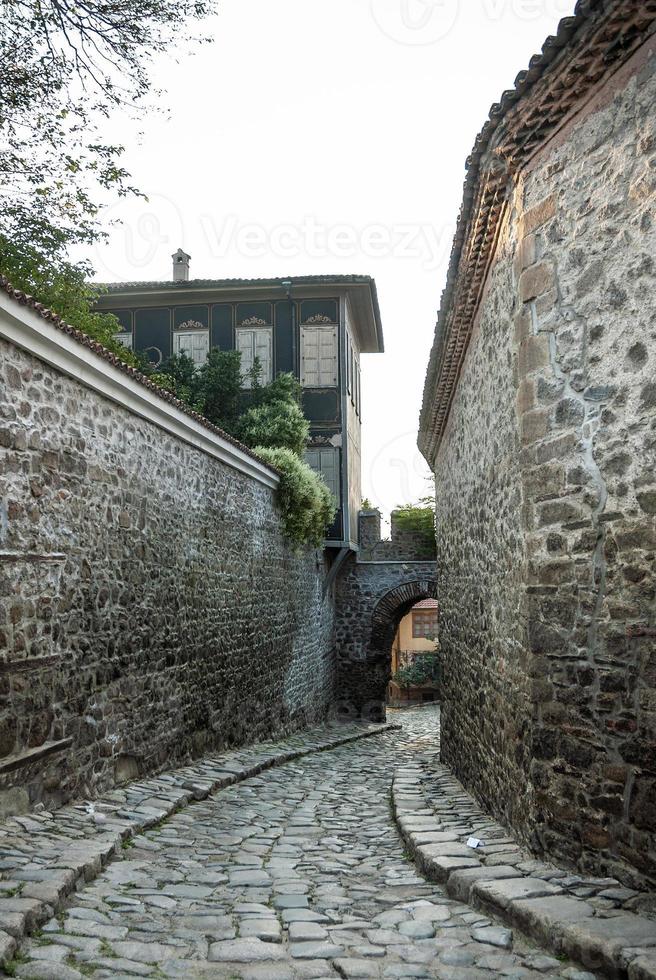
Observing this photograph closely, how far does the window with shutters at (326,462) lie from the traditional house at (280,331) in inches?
0.9

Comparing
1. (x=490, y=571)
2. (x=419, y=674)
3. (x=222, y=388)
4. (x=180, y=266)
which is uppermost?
(x=180, y=266)

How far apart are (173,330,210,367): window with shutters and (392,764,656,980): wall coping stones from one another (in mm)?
13565

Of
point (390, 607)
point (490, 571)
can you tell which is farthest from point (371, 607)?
point (490, 571)

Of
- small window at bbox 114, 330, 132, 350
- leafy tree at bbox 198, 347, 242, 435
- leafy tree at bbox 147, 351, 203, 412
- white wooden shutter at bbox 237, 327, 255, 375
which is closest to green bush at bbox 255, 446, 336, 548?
leafy tree at bbox 198, 347, 242, 435

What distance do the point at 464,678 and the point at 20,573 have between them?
454 cm

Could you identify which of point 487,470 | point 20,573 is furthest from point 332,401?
point 20,573

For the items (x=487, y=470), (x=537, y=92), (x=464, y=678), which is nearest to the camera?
(x=537, y=92)

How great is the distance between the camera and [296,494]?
12.8 metres

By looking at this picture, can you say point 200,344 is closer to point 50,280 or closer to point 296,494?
point 50,280

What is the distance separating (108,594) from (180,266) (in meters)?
14.5

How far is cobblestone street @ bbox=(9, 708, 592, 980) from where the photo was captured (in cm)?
322

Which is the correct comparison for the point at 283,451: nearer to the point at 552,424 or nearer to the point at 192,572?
the point at 192,572

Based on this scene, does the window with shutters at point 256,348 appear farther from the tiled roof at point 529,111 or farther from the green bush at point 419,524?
the tiled roof at point 529,111

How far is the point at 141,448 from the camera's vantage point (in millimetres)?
7434
